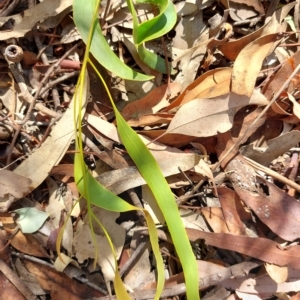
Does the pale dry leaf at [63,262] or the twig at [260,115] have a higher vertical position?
the twig at [260,115]

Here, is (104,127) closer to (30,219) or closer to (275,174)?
(30,219)

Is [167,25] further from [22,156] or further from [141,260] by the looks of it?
[141,260]

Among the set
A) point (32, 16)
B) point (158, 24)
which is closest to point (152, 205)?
point (158, 24)

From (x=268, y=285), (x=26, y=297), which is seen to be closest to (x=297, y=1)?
(x=268, y=285)

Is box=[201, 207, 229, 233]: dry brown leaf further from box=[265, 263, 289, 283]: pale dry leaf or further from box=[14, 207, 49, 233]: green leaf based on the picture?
box=[14, 207, 49, 233]: green leaf

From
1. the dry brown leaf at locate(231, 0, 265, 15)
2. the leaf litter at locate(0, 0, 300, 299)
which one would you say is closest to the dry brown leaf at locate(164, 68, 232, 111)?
the leaf litter at locate(0, 0, 300, 299)

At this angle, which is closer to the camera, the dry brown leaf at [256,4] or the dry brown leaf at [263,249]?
the dry brown leaf at [263,249]

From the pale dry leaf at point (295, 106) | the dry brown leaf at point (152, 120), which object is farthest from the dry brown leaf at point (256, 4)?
the dry brown leaf at point (152, 120)

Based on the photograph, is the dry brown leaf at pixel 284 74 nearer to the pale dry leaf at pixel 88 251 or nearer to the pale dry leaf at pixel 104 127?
the pale dry leaf at pixel 104 127
